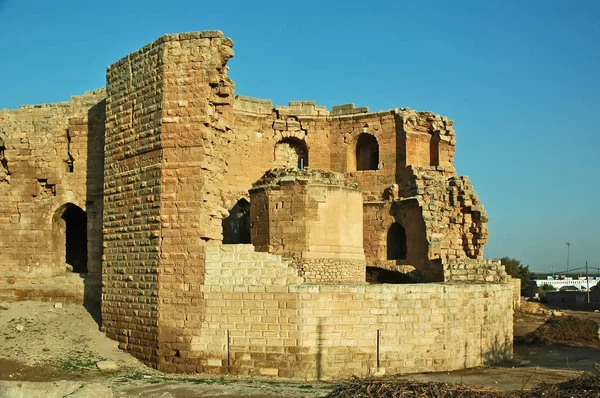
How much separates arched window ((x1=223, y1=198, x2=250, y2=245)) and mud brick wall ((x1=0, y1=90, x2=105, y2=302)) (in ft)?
19.7

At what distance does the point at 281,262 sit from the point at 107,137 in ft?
17.4

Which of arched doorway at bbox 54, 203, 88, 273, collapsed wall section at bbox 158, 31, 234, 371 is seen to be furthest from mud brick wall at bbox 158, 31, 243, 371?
arched doorway at bbox 54, 203, 88, 273

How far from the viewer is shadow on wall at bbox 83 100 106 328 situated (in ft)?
54.3

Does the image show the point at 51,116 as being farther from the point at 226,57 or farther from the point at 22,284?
the point at 226,57

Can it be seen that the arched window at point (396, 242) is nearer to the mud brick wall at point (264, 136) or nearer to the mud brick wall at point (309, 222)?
the mud brick wall at point (264, 136)

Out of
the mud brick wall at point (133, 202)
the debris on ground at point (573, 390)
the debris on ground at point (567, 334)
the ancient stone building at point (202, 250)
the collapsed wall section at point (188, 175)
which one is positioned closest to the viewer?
the debris on ground at point (573, 390)

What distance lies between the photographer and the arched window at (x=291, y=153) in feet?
79.1

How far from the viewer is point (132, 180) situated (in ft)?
48.2

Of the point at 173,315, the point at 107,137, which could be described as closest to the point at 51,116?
the point at 107,137

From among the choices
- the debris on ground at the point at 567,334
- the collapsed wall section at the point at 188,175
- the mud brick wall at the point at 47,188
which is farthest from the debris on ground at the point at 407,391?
the debris on ground at the point at 567,334

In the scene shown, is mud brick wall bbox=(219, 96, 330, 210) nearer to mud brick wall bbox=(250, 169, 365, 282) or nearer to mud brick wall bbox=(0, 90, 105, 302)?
mud brick wall bbox=(250, 169, 365, 282)

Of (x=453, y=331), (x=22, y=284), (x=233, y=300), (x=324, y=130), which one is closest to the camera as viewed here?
(x=233, y=300)

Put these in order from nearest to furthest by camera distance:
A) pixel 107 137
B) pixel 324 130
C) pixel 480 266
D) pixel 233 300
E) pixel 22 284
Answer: pixel 233 300
pixel 107 137
pixel 22 284
pixel 480 266
pixel 324 130

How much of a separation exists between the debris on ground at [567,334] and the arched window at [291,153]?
951cm
